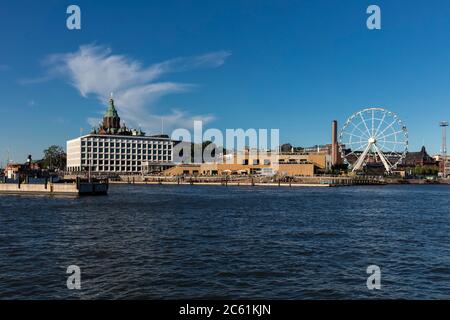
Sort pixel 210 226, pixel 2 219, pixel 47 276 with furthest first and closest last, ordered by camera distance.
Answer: pixel 2 219
pixel 210 226
pixel 47 276

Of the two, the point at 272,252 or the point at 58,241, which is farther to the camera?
the point at 58,241

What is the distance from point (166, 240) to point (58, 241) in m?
7.34

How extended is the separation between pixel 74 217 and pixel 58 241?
15872mm

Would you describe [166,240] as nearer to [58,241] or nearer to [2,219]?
[58,241]

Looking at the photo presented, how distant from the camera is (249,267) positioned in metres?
22.6
